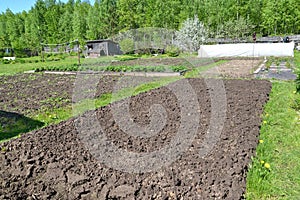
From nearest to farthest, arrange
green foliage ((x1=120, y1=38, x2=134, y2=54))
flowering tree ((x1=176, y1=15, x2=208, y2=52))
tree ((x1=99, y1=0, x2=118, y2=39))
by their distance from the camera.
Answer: flowering tree ((x1=176, y1=15, x2=208, y2=52)), green foliage ((x1=120, y1=38, x2=134, y2=54)), tree ((x1=99, y1=0, x2=118, y2=39))

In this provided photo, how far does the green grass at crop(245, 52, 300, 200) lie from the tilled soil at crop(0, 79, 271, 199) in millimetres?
130

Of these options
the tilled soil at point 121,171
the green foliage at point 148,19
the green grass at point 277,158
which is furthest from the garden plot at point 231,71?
the green foliage at point 148,19

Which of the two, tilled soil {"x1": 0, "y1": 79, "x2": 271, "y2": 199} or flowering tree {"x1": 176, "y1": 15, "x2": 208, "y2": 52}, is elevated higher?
flowering tree {"x1": 176, "y1": 15, "x2": 208, "y2": 52}

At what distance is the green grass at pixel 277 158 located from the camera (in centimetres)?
276

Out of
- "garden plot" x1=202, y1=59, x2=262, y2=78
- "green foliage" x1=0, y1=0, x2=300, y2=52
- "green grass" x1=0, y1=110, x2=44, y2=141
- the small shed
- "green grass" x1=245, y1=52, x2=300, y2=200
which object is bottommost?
"green grass" x1=245, y1=52, x2=300, y2=200

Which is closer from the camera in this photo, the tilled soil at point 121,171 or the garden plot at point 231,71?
the tilled soil at point 121,171

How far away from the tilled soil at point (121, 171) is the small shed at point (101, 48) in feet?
91.8

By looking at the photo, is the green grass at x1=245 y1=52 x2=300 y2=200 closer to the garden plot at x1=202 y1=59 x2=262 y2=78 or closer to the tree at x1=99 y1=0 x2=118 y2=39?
the garden plot at x1=202 y1=59 x2=262 y2=78

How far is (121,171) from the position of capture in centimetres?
314

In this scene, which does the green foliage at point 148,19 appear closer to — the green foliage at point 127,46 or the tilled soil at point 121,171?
the green foliage at point 127,46

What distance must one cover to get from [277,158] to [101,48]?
31.8 meters

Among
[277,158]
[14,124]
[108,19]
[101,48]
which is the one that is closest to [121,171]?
[277,158]

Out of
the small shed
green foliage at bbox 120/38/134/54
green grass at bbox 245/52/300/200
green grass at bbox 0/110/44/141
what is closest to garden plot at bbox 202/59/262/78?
green grass at bbox 245/52/300/200

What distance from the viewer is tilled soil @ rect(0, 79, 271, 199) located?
2703mm
